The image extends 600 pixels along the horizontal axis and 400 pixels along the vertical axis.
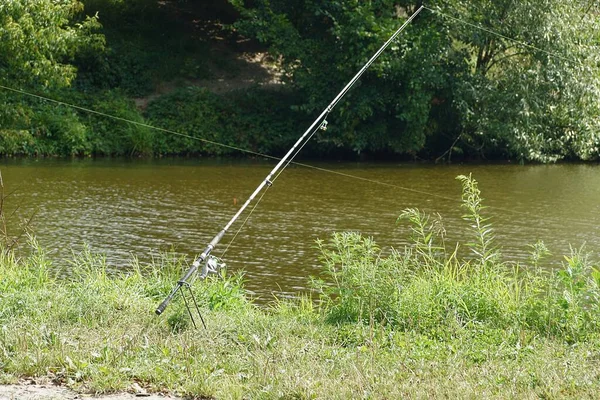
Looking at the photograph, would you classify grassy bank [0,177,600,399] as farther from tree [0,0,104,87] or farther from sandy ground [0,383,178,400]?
tree [0,0,104,87]

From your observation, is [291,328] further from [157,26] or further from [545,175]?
[157,26]

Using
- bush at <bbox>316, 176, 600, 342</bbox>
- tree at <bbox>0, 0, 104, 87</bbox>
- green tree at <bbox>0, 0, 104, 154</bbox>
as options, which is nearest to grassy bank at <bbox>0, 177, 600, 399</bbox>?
bush at <bbox>316, 176, 600, 342</bbox>

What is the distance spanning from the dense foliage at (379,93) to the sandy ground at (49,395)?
14.6 meters

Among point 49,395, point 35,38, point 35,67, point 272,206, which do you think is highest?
point 35,38

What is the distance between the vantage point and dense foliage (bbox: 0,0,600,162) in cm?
2122

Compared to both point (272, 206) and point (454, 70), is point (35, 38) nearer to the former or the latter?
point (272, 206)

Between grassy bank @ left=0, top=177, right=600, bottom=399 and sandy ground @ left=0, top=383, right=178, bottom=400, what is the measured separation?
0.27 feet

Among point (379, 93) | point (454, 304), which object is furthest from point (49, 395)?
point (379, 93)

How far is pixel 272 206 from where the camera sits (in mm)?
15289

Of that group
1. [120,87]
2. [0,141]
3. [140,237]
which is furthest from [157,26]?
[140,237]

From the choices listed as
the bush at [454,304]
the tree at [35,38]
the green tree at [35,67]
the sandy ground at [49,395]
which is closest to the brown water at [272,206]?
the green tree at [35,67]

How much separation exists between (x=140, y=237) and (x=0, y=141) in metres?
9.20

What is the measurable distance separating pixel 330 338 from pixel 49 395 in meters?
2.05

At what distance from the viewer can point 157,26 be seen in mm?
28672
